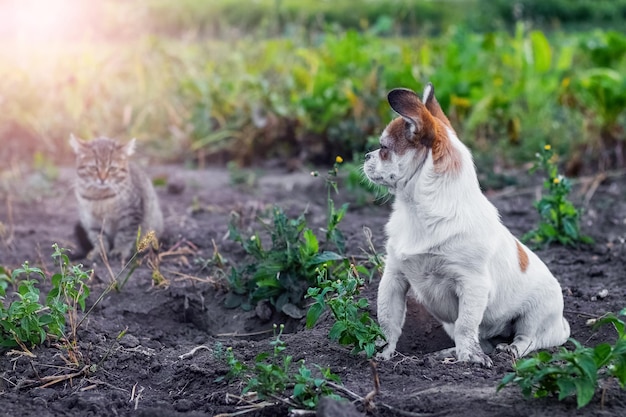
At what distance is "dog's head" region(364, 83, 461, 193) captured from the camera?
12.6 feet

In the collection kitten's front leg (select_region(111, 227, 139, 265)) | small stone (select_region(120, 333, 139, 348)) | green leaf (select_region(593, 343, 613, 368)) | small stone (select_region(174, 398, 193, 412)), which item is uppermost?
green leaf (select_region(593, 343, 613, 368))

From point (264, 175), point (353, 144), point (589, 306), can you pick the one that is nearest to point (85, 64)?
point (264, 175)

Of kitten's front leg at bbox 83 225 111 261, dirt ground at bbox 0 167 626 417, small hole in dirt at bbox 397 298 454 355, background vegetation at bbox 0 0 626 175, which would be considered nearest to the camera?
dirt ground at bbox 0 167 626 417

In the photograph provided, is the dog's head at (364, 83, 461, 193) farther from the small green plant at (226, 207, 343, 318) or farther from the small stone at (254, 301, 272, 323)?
the small stone at (254, 301, 272, 323)

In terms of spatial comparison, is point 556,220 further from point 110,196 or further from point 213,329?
point 110,196

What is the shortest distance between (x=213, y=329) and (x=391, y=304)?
1243mm

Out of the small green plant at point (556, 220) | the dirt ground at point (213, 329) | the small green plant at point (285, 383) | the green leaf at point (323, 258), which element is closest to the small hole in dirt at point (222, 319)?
the dirt ground at point (213, 329)

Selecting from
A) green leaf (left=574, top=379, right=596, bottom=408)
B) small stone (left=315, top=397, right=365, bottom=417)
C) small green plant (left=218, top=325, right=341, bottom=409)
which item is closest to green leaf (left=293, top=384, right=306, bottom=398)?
small green plant (left=218, top=325, right=341, bottom=409)

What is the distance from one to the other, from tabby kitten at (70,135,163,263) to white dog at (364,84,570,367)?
8.27ft

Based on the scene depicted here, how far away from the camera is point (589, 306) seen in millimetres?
4789

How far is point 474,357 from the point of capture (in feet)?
12.7

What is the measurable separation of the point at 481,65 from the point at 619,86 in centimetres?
186

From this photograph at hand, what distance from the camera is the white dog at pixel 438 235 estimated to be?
12.8 ft

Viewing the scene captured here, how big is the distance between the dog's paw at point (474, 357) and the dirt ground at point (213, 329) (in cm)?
5
